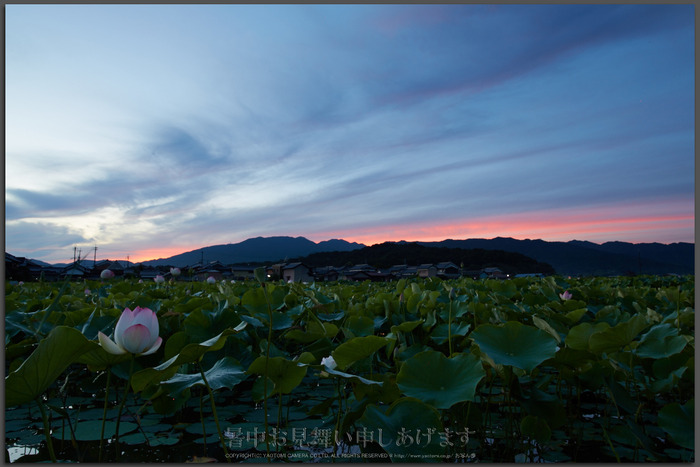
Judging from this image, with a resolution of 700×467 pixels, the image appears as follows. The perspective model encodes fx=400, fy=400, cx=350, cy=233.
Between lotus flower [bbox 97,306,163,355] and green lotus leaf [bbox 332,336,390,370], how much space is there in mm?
396

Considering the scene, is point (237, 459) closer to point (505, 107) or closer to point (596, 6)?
point (505, 107)

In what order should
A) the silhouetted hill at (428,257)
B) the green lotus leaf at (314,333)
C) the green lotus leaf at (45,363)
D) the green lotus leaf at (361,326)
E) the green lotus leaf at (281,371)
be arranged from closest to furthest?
the green lotus leaf at (45,363) → the green lotus leaf at (281,371) → the green lotus leaf at (314,333) → the green lotus leaf at (361,326) → the silhouetted hill at (428,257)

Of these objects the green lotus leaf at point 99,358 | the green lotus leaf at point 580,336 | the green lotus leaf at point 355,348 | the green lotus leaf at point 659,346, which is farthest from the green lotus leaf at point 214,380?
the green lotus leaf at point 659,346

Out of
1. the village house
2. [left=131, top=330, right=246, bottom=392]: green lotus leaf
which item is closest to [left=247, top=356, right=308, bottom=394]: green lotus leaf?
[left=131, top=330, right=246, bottom=392]: green lotus leaf

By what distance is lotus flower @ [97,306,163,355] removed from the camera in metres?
0.82

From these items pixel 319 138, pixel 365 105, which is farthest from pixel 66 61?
pixel 319 138

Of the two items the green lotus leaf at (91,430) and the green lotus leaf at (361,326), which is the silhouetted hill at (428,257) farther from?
the green lotus leaf at (91,430)

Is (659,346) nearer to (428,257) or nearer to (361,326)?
(361,326)

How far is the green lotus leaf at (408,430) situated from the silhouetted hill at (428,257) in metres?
12.9

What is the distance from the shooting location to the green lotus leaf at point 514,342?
0.94m

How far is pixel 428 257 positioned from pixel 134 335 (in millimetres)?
25735

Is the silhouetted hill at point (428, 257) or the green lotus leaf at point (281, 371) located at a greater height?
the silhouetted hill at point (428, 257)

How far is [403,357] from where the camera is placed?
124 centimetres

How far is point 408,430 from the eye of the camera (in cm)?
77
